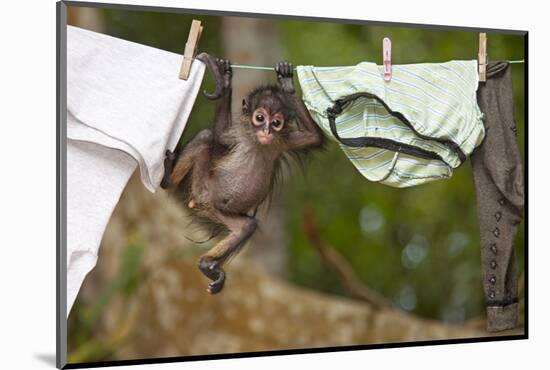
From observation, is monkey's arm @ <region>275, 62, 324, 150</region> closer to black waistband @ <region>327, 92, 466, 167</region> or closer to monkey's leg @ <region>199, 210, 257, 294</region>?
black waistband @ <region>327, 92, 466, 167</region>

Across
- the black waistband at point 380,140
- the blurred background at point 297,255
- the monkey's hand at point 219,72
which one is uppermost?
the monkey's hand at point 219,72

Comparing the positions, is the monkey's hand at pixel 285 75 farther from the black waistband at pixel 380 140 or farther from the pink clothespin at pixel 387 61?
the pink clothespin at pixel 387 61

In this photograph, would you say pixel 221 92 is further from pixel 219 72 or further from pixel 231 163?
pixel 231 163

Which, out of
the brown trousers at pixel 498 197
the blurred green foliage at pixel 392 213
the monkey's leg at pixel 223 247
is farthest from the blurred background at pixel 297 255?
the brown trousers at pixel 498 197

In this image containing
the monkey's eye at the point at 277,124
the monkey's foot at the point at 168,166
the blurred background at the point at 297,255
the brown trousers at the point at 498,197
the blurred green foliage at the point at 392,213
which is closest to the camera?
the monkey's foot at the point at 168,166

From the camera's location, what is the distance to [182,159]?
114 inches

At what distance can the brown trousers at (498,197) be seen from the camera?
323 cm

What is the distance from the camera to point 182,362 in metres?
3.05

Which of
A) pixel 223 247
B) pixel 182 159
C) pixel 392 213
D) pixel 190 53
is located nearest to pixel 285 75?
pixel 190 53

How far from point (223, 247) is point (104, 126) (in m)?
0.57

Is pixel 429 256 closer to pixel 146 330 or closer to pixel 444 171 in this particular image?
pixel 146 330

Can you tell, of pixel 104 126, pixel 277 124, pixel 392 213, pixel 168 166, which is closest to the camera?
pixel 104 126

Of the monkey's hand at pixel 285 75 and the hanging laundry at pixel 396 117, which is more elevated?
the monkey's hand at pixel 285 75

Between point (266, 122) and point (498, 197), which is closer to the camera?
point (266, 122)
